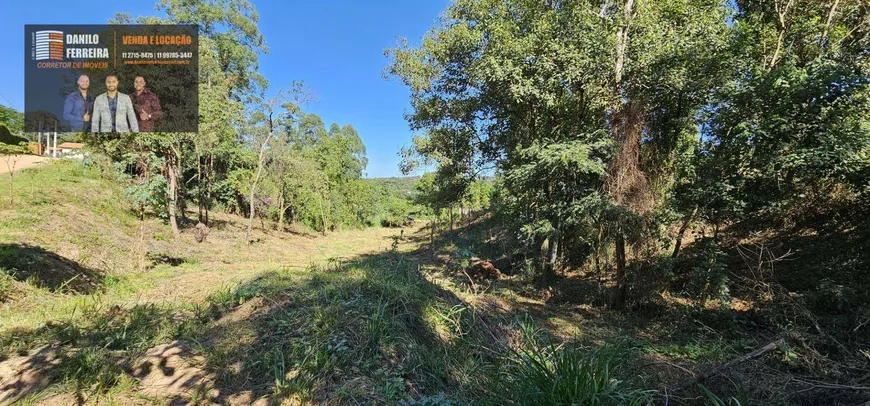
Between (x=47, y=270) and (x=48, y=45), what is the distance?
6.55m

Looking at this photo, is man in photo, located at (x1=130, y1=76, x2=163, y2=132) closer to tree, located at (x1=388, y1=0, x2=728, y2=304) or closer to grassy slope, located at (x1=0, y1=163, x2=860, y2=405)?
grassy slope, located at (x1=0, y1=163, x2=860, y2=405)

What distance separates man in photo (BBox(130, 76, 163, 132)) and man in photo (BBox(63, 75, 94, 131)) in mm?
877

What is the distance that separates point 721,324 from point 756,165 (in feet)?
8.12

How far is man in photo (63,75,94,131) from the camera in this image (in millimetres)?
8406

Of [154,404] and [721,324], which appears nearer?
[154,404]

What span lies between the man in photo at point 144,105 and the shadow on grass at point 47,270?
4.51 metres

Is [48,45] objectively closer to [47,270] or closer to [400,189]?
[47,270]

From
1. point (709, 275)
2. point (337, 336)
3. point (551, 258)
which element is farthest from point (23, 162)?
point (709, 275)

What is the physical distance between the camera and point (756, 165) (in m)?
4.87

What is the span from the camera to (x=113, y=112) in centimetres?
896

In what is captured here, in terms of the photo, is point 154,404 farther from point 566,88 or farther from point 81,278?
point 566,88

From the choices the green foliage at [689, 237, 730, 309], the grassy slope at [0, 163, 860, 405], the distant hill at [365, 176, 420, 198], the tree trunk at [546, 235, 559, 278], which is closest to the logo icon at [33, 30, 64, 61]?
the grassy slope at [0, 163, 860, 405]

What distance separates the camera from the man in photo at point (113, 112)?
28.1 ft

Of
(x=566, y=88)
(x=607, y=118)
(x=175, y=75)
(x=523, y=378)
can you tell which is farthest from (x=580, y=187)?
(x=175, y=75)
